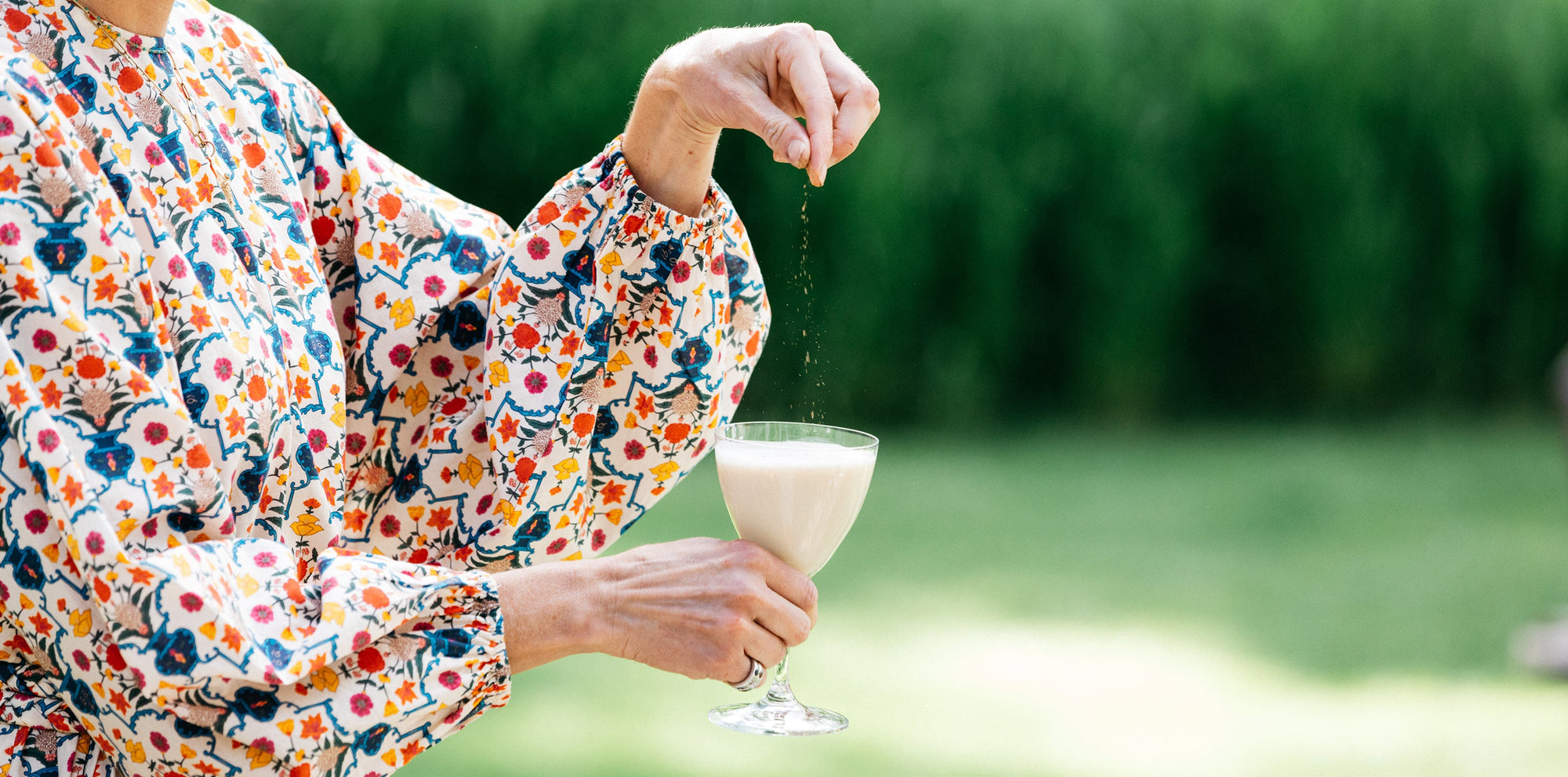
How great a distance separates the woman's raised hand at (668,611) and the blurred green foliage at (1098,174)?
299cm

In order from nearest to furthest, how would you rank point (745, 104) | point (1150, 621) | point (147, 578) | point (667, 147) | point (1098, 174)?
point (147, 578) < point (745, 104) < point (667, 147) < point (1150, 621) < point (1098, 174)

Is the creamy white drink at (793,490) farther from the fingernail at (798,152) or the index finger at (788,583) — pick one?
the fingernail at (798,152)

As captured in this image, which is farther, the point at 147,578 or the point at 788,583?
the point at 788,583

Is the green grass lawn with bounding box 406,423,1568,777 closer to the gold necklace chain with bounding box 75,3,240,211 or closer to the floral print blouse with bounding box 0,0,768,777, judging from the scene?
the floral print blouse with bounding box 0,0,768,777

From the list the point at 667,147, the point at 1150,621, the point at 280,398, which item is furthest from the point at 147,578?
the point at 1150,621

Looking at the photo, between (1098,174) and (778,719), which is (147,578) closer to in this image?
(778,719)

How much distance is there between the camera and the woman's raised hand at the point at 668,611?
96cm

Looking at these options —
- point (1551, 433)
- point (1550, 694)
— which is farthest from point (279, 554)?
point (1551, 433)

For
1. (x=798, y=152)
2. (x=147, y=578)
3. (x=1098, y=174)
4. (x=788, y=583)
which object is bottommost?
(x=147, y=578)

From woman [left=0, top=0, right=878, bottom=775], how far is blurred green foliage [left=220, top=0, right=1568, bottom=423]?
107 inches

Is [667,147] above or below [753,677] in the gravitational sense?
above

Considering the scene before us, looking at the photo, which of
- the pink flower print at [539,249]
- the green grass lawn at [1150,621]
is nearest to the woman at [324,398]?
the pink flower print at [539,249]

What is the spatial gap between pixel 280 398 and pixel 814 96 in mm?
430

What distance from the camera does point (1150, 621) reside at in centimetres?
319
